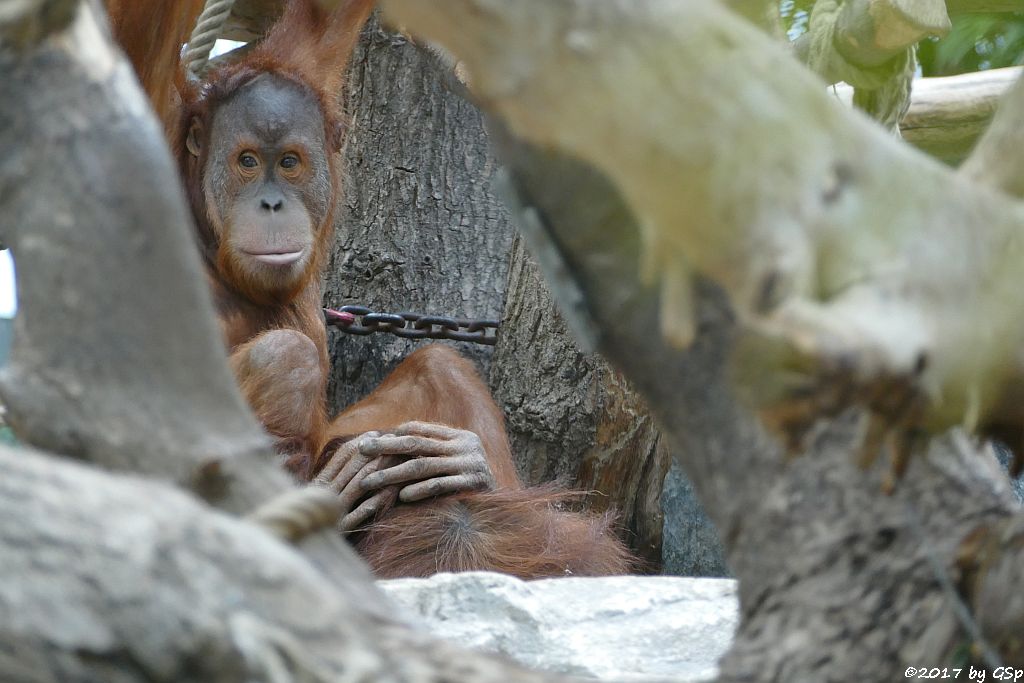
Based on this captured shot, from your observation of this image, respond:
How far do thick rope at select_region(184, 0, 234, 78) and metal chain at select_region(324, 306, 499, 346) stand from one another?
0.76 metres

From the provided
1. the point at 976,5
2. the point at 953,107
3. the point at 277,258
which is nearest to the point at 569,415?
the point at 277,258

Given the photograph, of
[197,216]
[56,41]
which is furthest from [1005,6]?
[56,41]

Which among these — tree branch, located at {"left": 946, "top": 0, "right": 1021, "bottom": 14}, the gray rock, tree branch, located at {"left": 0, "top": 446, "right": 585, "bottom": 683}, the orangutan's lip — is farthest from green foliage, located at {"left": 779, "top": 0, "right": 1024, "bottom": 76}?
tree branch, located at {"left": 0, "top": 446, "right": 585, "bottom": 683}

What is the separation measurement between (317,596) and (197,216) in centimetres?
248

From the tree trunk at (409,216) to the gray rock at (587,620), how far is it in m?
1.67

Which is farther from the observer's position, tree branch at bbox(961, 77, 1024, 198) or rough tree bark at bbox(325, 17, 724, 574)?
rough tree bark at bbox(325, 17, 724, 574)

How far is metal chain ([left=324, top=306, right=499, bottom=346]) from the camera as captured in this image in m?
3.29

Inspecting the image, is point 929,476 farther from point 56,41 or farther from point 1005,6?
point 1005,6

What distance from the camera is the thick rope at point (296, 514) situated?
936 mm

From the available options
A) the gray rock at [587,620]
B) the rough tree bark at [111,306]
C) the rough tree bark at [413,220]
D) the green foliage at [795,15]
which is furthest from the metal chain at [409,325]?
the rough tree bark at [111,306]

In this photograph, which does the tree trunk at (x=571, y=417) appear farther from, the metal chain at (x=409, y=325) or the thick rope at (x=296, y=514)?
the thick rope at (x=296, y=514)

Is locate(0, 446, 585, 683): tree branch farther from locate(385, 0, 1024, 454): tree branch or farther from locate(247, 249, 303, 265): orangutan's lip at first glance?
locate(247, 249, 303, 265): orangutan's lip

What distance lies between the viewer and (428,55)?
346 centimetres

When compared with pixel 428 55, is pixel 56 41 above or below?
below
